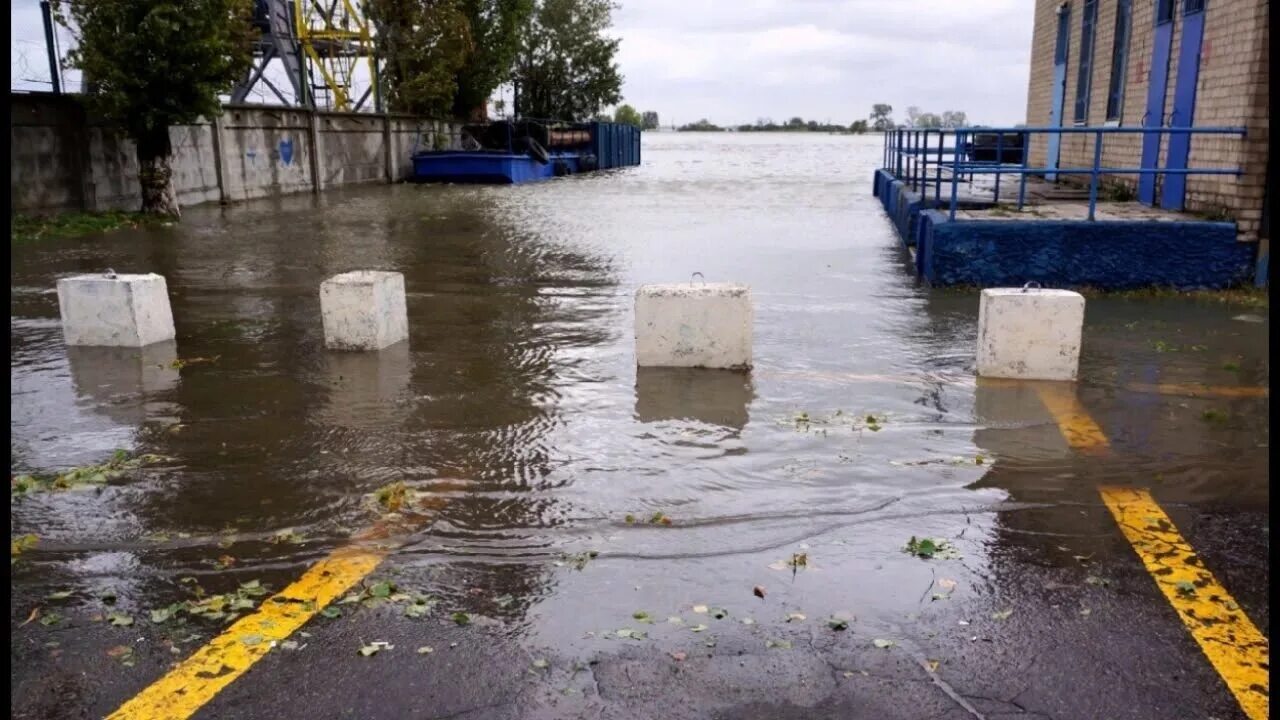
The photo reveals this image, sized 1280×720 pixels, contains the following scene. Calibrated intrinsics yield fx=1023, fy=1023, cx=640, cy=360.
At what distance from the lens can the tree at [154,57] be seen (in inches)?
613

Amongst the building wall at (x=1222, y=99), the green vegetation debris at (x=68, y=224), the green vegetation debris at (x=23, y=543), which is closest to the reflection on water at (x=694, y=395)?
the green vegetation debris at (x=23, y=543)

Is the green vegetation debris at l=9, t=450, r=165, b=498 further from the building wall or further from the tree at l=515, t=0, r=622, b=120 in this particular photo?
the tree at l=515, t=0, r=622, b=120

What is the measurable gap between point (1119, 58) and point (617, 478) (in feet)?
44.9

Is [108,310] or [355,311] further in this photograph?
[108,310]

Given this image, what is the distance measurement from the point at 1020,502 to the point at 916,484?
48 cm

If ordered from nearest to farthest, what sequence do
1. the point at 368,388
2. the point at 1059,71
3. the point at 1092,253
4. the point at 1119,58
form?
the point at 368,388 → the point at 1092,253 → the point at 1119,58 → the point at 1059,71

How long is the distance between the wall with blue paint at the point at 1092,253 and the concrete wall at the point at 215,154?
11.4 m

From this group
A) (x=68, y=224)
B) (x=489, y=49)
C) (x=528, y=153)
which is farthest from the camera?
(x=489, y=49)

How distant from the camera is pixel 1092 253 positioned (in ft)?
32.9

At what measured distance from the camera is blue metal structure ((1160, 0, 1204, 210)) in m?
11.4

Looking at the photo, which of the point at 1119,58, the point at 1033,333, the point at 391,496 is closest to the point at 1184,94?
the point at 1119,58

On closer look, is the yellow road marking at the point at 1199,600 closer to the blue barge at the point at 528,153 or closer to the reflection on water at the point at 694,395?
the reflection on water at the point at 694,395

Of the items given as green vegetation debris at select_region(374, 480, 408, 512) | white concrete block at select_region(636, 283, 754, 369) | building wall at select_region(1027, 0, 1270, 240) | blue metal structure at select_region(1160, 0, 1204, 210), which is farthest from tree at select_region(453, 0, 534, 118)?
green vegetation debris at select_region(374, 480, 408, 512)

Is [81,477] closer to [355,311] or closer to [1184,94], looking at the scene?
[355,311]
